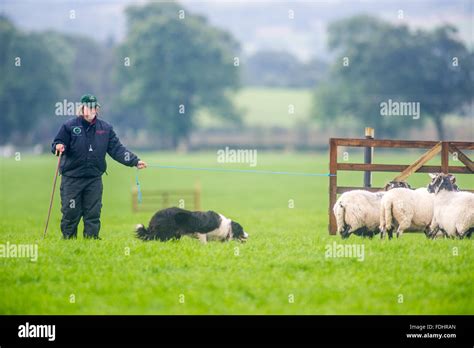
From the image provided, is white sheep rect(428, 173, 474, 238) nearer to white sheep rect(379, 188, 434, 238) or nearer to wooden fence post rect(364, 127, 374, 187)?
white sheep rect(379, 188, 434, 238)

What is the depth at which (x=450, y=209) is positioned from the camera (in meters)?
14.4

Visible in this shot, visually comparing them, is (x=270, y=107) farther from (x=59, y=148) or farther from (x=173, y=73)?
(x=59, y=148)

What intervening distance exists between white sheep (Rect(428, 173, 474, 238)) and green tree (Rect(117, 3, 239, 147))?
274 feet

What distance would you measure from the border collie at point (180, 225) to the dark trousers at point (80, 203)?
91 centimetres

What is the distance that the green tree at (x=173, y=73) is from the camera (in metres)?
99.2

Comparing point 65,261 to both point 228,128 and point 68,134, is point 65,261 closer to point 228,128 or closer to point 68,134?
point 68,134

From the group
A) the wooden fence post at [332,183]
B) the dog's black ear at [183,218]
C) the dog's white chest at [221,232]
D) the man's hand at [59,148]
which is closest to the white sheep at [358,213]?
the wooden fence post at [332,183]

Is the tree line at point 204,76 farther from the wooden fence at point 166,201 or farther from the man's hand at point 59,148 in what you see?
the man's hand at point 59,148

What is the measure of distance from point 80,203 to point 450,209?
22.9ft

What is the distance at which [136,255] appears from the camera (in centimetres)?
1252

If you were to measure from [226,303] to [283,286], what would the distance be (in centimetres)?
106

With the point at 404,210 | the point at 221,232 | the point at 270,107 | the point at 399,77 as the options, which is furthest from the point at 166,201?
the point at 270,107

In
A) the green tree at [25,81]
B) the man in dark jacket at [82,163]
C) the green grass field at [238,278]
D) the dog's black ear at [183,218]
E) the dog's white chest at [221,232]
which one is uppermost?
the green tree at [25,81]

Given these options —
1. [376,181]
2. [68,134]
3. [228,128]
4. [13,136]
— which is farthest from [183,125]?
[68,134]
